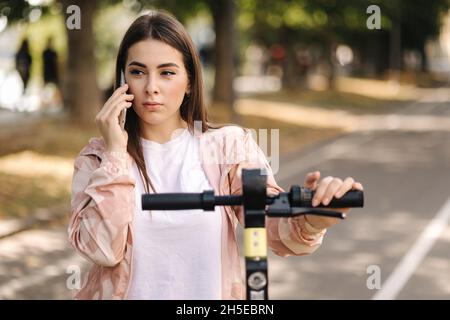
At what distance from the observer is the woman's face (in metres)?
2.20

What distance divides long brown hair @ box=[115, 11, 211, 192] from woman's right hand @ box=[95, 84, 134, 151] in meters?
0.15

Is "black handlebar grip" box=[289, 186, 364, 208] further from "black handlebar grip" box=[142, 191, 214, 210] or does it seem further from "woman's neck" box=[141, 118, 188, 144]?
"woman's neck" box=[141, 118, 188, 144]

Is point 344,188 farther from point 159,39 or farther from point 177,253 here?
point 159,39

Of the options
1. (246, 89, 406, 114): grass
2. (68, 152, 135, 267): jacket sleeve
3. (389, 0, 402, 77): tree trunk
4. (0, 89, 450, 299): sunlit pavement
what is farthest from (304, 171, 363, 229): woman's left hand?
(389, 0, 402, 77): tree trunk

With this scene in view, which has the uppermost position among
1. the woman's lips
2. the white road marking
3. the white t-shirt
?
the white road marking

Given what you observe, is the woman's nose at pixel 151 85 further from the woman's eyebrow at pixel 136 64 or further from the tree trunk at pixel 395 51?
the tree trunk at pixel 395 51

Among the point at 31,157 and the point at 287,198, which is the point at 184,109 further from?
the point at 31,157

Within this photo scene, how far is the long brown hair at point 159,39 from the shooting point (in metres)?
2.22

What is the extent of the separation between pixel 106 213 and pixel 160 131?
14.7 inches

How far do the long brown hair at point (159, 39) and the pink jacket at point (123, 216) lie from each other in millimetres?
66

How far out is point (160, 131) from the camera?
232cm

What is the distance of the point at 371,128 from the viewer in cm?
2327

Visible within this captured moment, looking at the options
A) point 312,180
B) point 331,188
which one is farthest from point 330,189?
point 312,180
